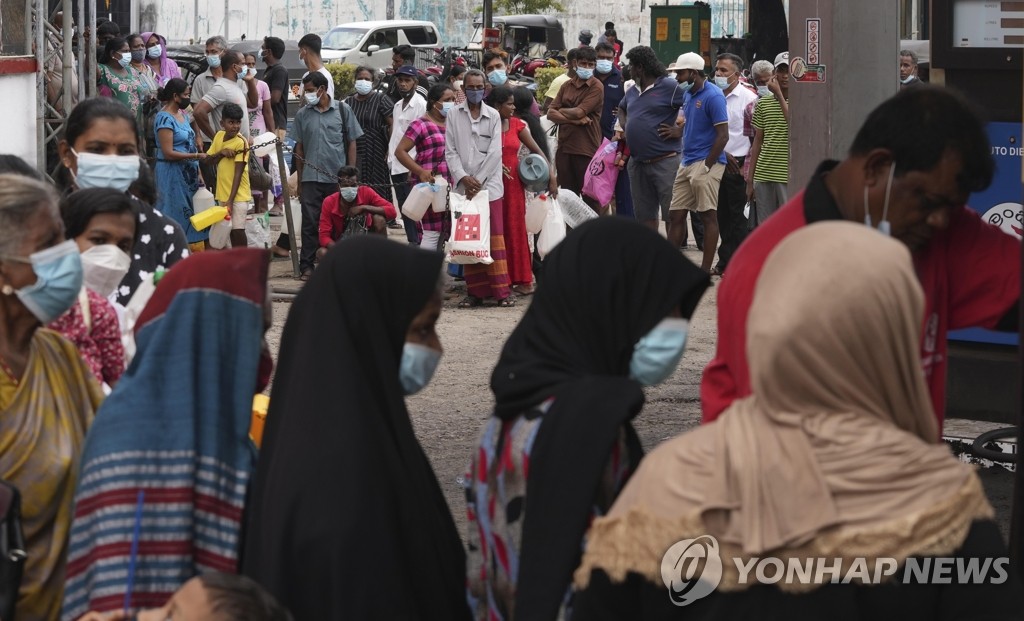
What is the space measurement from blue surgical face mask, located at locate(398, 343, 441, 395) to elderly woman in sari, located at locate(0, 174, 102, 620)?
741 mm

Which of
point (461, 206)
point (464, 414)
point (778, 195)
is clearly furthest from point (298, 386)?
Answer: point (778, 195)

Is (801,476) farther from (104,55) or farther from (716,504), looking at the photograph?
(104,55)

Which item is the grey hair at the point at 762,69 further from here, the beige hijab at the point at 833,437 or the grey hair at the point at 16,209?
the beige hijab at the point at 833,437

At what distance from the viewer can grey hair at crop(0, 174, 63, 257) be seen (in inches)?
120

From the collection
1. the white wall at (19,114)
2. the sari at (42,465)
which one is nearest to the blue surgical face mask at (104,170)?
the sari at (42,465)

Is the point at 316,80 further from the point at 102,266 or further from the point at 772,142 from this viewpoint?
the point at 102,266

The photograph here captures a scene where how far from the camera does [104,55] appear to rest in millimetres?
14680

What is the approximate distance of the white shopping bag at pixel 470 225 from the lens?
1041 cm

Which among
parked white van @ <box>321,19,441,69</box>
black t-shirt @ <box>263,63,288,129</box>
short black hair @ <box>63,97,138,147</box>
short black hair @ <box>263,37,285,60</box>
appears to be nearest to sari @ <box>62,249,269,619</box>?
short black hair @ <box>63,97,138,147</box>

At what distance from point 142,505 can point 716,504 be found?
1.28 m

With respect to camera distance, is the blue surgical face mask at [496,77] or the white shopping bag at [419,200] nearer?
the white shopping bag at [419,200]

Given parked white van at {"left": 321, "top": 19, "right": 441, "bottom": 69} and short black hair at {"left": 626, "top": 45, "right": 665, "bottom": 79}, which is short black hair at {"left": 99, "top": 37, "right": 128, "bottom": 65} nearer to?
short black hair at {"left": 626, "top": 45, "right": 665, "bottom": 79}

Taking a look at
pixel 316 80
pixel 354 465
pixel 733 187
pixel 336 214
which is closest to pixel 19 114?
pixel 316 80

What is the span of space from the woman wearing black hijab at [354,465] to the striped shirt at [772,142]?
819cm
